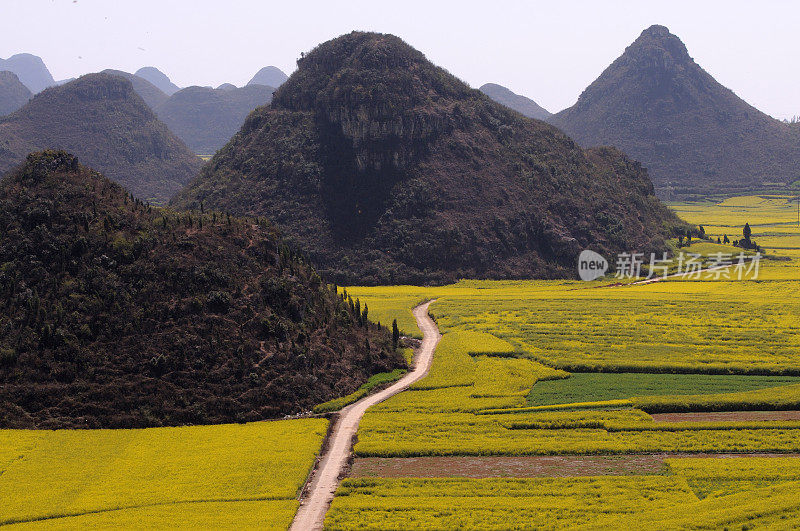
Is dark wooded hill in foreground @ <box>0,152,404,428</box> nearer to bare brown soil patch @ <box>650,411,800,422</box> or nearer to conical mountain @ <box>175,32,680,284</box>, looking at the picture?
bare brown soil patch @ <box>650,411,800,422</box>

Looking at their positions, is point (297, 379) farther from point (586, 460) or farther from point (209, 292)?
point (586, 460)

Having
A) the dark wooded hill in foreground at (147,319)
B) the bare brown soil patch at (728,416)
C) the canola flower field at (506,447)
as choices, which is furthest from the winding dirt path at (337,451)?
the bare brown soil patch at (728,416)

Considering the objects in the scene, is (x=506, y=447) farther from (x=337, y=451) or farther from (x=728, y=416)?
(x=728, y=416)

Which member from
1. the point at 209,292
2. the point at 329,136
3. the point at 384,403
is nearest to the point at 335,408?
the point at 384,403

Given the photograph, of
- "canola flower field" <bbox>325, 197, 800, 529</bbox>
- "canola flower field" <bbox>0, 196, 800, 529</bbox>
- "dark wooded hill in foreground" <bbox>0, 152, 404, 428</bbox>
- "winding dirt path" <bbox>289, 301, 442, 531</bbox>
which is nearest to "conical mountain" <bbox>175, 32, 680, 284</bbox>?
"canola flower field" <bbox>325, 197, 800, 529</bbox>

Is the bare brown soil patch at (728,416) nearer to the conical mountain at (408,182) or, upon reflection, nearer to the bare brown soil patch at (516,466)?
the bare brown soil patch at (516,466)

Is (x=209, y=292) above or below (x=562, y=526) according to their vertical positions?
above

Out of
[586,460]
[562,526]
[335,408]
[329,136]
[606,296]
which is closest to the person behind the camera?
[562,526]
